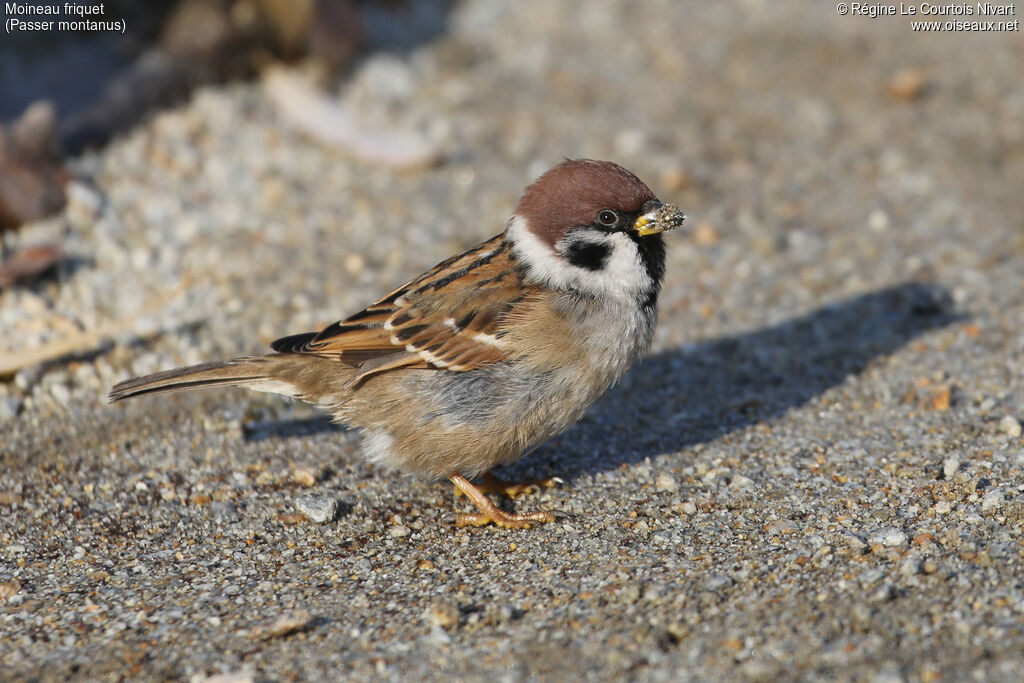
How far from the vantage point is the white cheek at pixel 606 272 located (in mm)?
4664

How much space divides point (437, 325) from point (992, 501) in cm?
235

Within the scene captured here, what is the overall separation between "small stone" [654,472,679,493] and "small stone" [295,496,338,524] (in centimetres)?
142

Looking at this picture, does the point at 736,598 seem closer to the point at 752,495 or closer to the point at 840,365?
the point at 752,495

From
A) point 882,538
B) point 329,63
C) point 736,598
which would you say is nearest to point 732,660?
point 736,598

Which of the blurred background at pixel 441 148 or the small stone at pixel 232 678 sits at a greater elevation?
the blurred background at pixel 441 148

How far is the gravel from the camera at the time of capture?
3.69 metres

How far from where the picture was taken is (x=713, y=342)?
20.5 ft

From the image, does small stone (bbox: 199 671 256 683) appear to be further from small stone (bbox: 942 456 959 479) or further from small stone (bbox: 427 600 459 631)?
small stone (bbox: 942 456 959 479)

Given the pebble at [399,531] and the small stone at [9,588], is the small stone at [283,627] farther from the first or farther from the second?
the small stone at [9,588]

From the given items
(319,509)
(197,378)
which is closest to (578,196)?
(319,509)

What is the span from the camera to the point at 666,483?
4.79 m

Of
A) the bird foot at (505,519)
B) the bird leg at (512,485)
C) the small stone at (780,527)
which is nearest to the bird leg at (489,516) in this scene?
the bird foot at (505,519)

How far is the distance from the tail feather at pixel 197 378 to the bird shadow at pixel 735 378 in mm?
1299

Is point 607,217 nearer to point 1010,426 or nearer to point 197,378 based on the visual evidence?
point 197,378
